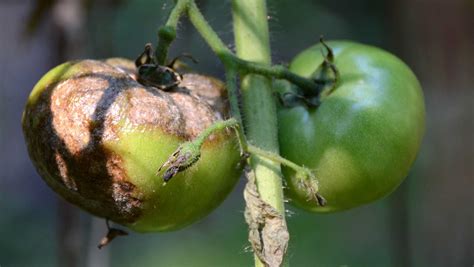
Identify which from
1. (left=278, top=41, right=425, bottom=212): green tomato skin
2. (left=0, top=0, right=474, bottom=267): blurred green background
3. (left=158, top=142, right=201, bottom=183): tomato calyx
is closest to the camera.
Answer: (left=158, top=142, right=201, bottom=183): tomato calyx

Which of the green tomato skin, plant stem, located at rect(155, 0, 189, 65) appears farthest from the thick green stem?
the green tomato skin

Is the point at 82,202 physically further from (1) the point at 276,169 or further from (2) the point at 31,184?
(2) the point at 31,184

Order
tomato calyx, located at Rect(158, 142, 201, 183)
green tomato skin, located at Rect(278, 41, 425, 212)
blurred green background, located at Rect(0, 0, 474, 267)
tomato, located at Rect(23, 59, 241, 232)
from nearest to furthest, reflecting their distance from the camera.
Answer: tomato calyx, located at Rect(158, 142, 201, 183)
tomato, located at Rect(23, 59, 241, 232)
green tomato skin, located at Rect(278, 41, 425, 212)
blurred green background, located at Rect(0, 0, 474, 267)

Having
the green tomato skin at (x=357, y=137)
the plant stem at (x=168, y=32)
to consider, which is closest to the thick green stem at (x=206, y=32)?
the plant stem at (x=168, y=32)

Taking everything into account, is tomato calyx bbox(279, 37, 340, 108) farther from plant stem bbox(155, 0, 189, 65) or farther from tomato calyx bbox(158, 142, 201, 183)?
tomato calyx bbox(158, 142, 201, 183)

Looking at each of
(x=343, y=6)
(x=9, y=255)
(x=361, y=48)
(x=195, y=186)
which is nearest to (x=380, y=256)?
(x=343, y=6)

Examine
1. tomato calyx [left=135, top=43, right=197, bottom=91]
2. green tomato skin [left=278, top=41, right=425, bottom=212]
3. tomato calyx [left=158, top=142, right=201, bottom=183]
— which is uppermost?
tomato calyx [left=135, top=43, right=197, bottom=91]

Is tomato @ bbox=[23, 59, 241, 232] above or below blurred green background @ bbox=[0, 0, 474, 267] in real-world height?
above

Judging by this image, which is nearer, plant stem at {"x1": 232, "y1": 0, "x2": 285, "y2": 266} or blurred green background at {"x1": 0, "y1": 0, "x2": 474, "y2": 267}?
plant stem at {"x1": 232, "y1": 0, "x2": 285, "y2": 266}
